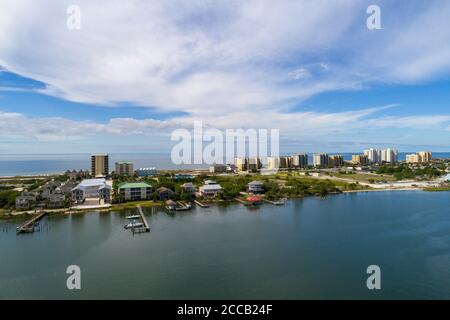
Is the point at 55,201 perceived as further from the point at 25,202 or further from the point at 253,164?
the point at 253,164

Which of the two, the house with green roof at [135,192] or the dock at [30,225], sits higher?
the house with green roof at [135,192]

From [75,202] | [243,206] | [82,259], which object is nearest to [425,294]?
[82,259]

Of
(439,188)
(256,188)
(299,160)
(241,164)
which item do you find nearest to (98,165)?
(241,164)

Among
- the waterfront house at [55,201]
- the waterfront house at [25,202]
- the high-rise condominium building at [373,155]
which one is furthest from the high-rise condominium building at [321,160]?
the waterfront house at [25,202]

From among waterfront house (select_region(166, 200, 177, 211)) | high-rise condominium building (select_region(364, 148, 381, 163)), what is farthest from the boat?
high-rise condominium building (select_region(364, 148, 381, 163))

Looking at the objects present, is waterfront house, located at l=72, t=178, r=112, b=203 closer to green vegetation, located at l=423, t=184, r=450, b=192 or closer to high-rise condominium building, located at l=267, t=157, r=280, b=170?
green vegetation, located at l=423, t=184, r=450, b=192

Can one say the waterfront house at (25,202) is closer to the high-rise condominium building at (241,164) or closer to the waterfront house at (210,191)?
the waterfront house at (210,191)
